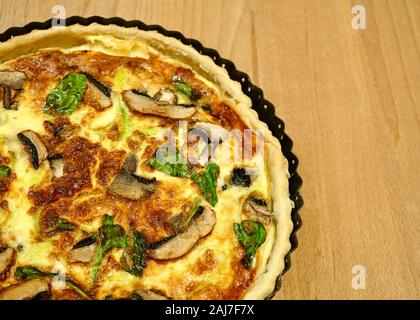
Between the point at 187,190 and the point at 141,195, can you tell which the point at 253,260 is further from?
the point at 141,195

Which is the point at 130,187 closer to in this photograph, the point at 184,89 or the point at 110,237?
the point at 110,237

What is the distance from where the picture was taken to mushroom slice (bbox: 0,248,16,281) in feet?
8.98

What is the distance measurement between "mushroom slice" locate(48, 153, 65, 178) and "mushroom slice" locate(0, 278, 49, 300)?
624 millimetres

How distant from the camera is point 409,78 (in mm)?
4281

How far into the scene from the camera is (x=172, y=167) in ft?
10.3

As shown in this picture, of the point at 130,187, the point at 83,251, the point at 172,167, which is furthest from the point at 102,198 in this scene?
the point at 172,167

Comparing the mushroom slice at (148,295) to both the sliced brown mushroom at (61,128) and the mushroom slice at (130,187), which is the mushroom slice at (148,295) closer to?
the mushroom slice at (130,187)

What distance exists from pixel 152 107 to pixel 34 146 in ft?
2.46

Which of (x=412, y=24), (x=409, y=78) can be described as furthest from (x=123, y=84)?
(x=412, y=24)

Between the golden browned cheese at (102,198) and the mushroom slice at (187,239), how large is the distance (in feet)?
0.16

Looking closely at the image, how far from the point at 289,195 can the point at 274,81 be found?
1.20m

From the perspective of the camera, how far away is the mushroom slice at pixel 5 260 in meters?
2.74

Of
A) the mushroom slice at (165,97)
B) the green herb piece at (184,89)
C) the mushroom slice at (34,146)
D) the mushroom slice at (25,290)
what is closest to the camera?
the mushroom slice at (25,290)

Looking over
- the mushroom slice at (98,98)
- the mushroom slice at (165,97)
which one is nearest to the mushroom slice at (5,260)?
the mushroom slice at (98,98)
